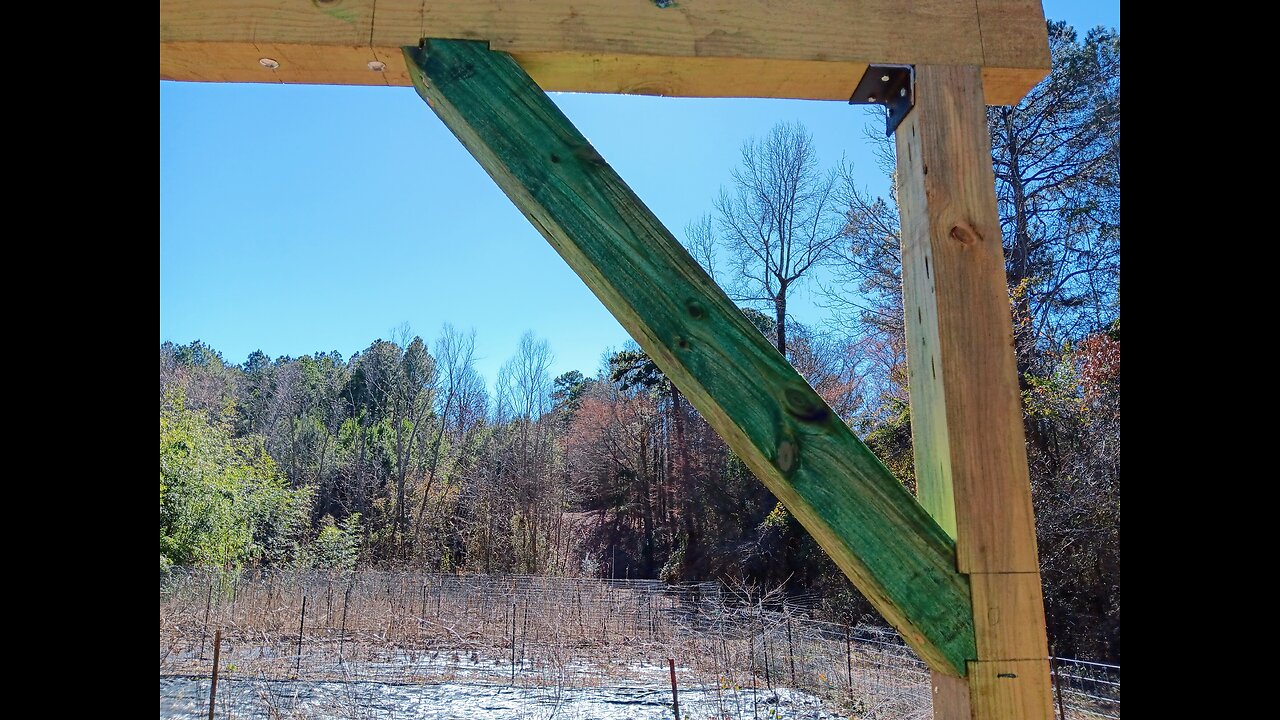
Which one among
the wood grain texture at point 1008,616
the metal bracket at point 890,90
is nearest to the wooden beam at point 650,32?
the metal bracket at point 890,90

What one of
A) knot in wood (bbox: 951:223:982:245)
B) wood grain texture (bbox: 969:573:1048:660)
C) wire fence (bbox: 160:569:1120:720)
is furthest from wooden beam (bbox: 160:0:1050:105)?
wire fence (bbox: 160:569:1120:720)

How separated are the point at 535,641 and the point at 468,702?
3.71 metres

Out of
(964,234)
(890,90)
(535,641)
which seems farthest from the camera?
(535,641)

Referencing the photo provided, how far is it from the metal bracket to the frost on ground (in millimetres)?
8208

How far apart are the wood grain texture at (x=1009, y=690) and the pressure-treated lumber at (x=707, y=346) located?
0.07 feet

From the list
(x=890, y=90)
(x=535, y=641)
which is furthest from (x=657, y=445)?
(x=890, y=90)

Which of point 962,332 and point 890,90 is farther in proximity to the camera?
point 890,90

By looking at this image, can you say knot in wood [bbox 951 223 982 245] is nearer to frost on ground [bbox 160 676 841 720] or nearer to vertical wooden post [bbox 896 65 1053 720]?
vertical wooden post [bbox 896 65 1053 720]

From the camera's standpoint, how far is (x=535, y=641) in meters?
13.2

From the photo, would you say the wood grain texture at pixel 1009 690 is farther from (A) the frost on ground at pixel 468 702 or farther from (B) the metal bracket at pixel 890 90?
(A) the frost on ground at pixel 468 702

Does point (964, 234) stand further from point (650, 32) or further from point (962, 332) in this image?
point (650, 32)

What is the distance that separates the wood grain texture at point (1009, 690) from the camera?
27.8 inches
